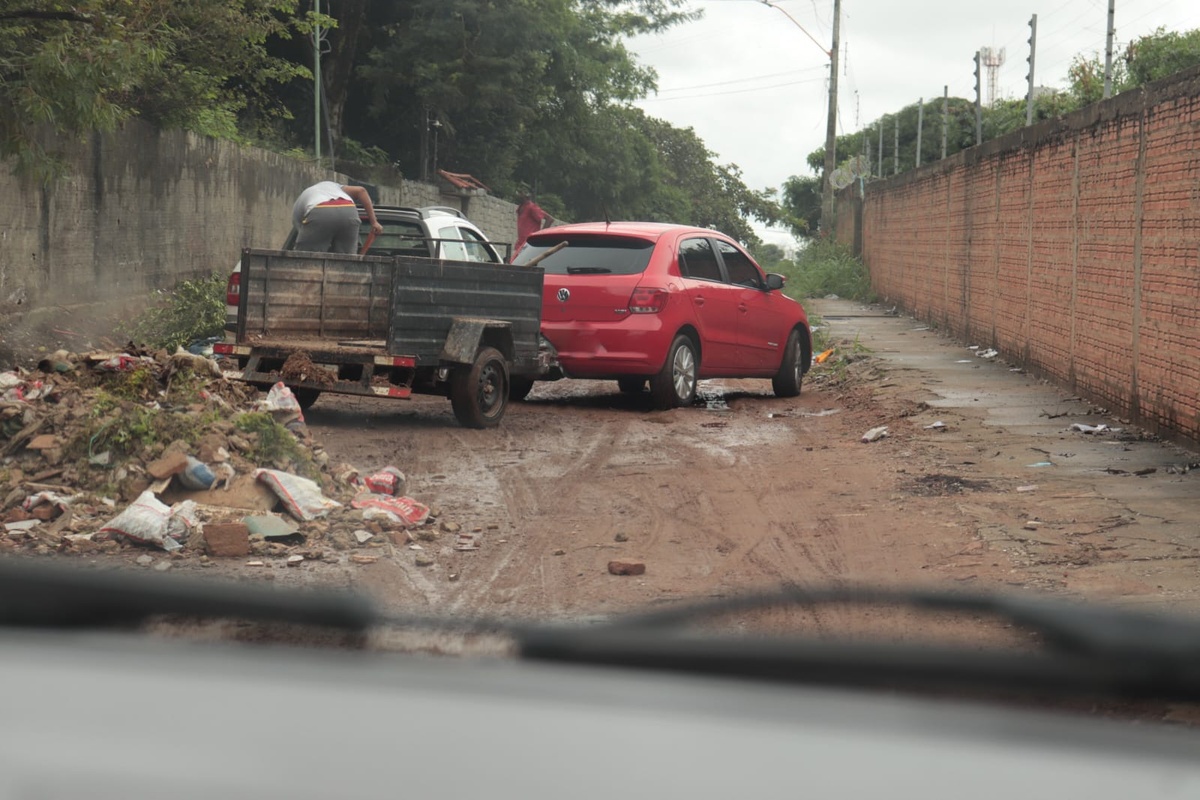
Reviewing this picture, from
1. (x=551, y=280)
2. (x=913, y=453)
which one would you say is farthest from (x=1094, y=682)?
(x=551, y=280)

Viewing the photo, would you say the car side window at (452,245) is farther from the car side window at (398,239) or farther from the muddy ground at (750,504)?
the muddy ground at (750,504)

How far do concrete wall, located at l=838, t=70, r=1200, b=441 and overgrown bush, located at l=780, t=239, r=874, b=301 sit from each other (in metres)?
14.0

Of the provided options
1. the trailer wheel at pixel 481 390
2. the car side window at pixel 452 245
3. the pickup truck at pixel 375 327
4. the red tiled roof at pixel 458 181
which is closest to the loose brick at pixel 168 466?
the pickup truck at pixel 375 327

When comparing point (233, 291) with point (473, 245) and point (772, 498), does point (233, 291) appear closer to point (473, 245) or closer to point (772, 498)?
point (473, 245)

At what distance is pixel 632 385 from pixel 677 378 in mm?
1055

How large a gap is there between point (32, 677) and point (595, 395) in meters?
12.4

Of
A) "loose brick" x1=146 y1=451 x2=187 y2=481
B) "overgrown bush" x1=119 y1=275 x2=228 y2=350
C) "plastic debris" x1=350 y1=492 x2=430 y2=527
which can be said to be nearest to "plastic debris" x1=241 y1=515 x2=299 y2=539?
"plastic debris" x1=350 y1=492 x2=430 y2=527

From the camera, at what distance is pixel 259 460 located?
7.73m

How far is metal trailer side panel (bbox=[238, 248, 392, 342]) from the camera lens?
10422 millimetres

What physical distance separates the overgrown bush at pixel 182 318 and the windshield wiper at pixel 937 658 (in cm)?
1444

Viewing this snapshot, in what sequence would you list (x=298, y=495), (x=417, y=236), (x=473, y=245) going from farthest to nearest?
(x=473, y=245) < (x=417, y=236) < (x=298, y=495)

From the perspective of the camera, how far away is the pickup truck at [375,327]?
400 inches

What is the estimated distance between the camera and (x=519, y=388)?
41.9 ft

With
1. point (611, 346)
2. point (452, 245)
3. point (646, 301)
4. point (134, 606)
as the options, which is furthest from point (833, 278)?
point (134, 606)
